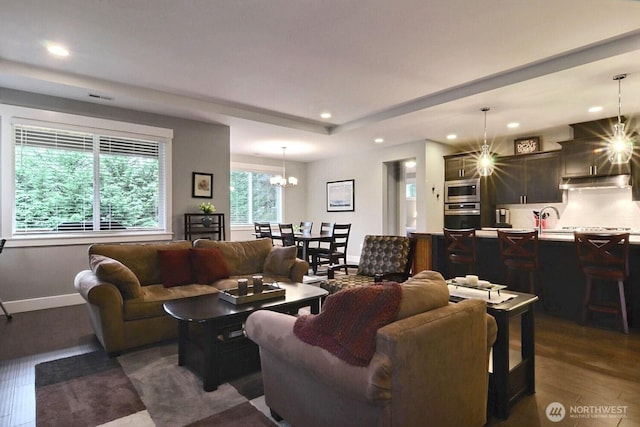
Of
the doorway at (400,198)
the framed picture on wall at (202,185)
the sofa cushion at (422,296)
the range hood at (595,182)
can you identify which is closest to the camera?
the sofa cushion at (422,296)

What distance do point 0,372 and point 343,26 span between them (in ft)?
12.4

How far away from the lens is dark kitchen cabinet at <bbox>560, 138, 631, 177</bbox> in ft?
17.1

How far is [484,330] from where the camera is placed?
1731 mm

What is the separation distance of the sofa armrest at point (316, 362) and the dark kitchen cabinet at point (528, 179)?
594 centimetres

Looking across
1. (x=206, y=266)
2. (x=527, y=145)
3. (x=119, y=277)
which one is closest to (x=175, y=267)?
(x=206, y=266)

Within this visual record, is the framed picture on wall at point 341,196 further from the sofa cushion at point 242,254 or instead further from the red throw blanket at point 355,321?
the red throw blanket at point 355,321

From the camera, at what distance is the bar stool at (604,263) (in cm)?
333

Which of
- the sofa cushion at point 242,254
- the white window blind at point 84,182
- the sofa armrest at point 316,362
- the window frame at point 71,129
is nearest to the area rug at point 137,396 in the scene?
the sofa armrest at point 316,362

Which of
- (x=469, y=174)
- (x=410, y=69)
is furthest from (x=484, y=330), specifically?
(x=469, y=174)

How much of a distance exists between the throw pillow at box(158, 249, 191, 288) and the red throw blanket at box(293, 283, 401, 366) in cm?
241

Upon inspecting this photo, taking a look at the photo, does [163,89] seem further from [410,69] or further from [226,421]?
[226,421]

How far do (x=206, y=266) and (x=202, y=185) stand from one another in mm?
2272

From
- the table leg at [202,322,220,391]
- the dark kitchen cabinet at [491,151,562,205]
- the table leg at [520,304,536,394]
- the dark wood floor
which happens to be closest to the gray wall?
the dark wood floor

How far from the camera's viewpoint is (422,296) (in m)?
1.56
